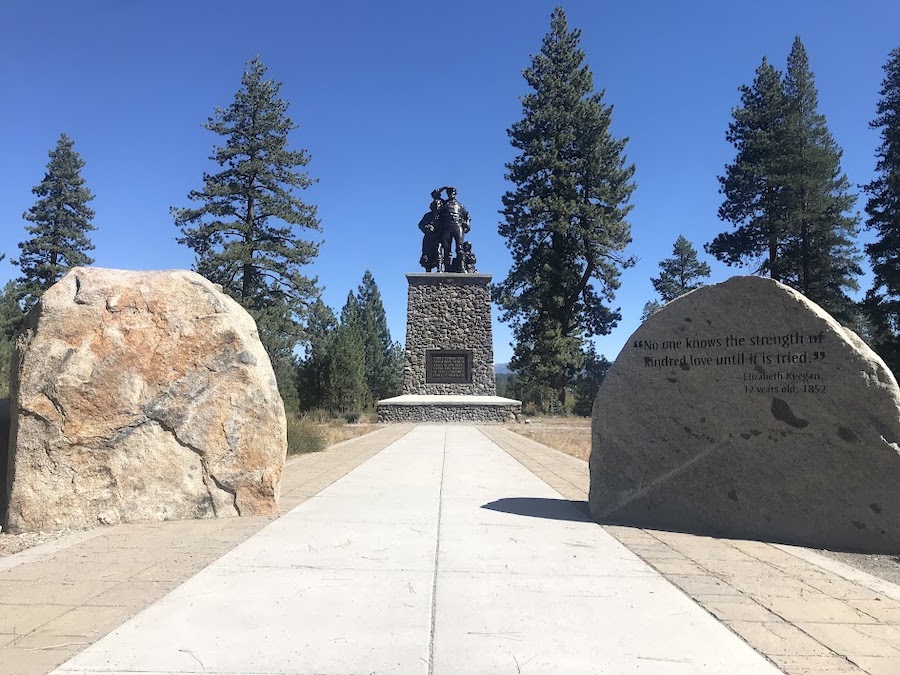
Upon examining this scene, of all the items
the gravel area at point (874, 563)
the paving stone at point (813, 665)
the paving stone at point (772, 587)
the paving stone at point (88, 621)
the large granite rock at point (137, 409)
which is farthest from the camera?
the large granite rock at point (137, 409)

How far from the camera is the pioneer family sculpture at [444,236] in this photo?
84.9ft

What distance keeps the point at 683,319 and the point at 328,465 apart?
5.94 m

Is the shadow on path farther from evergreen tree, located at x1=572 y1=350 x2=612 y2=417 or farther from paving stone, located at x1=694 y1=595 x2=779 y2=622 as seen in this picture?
evergreen tree, located at x1=572 y1=350 x2=612 y2=417

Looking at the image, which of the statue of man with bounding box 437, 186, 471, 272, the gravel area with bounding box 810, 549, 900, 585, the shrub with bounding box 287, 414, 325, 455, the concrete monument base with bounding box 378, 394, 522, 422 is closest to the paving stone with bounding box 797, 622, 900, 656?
the gravel area with bounding box 810, 549, 900, 585

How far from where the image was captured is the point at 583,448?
12867 mm

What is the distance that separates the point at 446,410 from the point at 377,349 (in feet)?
86.0

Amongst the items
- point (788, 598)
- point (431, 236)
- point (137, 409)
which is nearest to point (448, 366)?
point (431, 236)

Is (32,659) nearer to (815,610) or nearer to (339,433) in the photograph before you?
(815,610)

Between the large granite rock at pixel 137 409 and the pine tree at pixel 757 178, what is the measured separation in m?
30.5

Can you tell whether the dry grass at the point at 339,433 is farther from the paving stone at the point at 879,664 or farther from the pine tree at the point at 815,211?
the pine tree at the point at 815,211

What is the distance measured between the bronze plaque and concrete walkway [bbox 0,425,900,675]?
18798mm

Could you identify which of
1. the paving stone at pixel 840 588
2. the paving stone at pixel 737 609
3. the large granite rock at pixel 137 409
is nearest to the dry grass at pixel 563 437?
the paving stone at pixel 840 588

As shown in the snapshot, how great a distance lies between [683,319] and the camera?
5.27 metres

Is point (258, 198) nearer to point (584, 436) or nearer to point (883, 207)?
point (584, 436)
